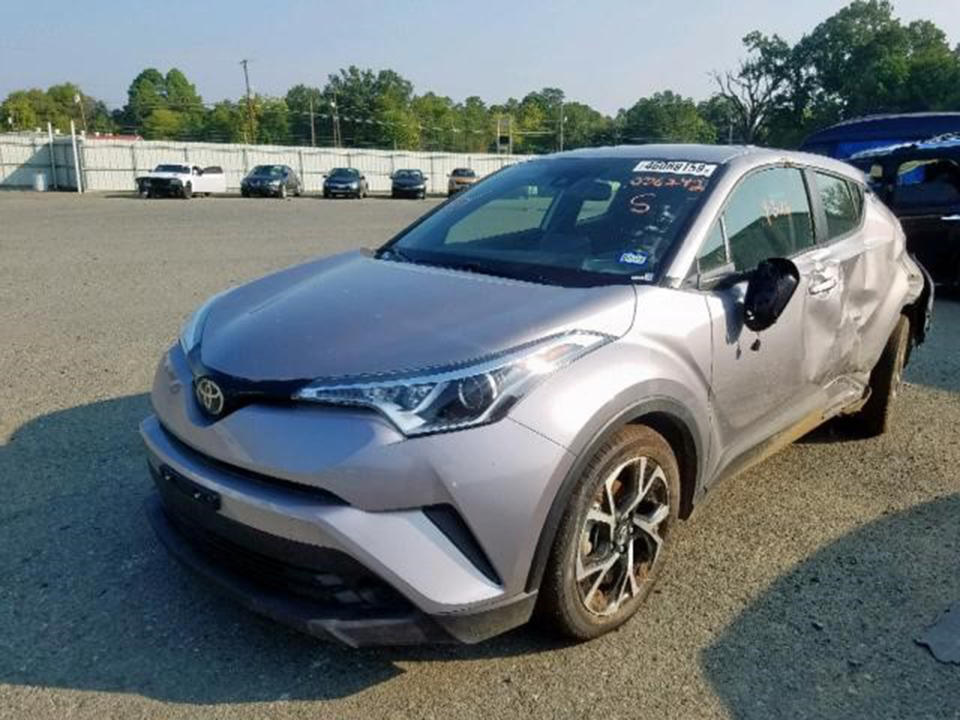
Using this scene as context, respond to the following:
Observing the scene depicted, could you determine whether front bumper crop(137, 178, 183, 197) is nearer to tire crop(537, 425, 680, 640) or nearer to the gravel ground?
the gravel ground

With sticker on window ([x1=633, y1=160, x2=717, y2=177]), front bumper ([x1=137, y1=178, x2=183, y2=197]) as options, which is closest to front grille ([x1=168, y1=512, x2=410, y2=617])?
sticker on window ([x1=633, y1=160, x2=717, y2=177])

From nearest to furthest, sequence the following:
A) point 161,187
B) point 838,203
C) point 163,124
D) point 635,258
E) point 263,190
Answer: point 635,258 < point 838,203 < point 161,187 < point 263,190 < point 163,124

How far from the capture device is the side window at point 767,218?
10.9 ft

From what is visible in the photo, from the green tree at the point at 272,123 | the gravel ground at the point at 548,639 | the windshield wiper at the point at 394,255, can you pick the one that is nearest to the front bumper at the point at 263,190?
the gravel ground at the point at 548,639

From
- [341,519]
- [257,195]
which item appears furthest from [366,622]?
[257,195]

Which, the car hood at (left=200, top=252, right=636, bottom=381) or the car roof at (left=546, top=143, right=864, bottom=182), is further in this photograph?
the car roof at (left=546, top=143, right=864, bottom=182)

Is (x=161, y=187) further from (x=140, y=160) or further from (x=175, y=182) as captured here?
(x=140, y=160)

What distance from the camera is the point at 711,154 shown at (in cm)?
363

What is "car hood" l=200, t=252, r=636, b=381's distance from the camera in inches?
95.2

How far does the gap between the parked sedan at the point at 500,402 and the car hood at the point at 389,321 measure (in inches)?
0.4

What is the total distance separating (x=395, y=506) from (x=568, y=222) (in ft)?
5.83

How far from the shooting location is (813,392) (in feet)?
12.1

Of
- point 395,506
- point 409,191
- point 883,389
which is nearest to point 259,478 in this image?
point 395,506

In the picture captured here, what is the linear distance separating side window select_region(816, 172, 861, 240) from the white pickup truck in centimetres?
3403
